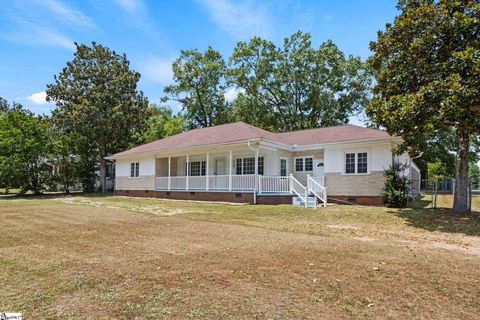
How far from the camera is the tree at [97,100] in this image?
90.6ft

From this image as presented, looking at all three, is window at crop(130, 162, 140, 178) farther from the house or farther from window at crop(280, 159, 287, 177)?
window at crop(280, 159, 287, 177)

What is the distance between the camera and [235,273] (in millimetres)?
4633

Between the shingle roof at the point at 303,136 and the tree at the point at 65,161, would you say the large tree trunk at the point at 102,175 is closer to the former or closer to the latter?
the tree at the point at 65,161

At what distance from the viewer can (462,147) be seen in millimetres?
13289

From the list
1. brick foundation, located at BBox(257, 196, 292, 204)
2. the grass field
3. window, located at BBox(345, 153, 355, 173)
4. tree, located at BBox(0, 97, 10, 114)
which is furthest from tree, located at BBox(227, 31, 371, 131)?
tree, located at BBox(0, 97, 10, 114)

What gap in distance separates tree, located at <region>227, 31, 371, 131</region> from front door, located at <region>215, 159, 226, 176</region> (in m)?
17.7

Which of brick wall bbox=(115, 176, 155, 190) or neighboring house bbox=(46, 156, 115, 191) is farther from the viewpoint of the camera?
neighboring house bbox=(46, 156, 115, 191)

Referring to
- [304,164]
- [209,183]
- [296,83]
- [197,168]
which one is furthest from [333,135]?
[296,83]

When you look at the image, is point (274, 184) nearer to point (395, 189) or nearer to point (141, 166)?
point (395, 189)

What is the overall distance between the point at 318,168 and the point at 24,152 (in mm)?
22153

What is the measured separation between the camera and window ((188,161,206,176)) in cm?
2219

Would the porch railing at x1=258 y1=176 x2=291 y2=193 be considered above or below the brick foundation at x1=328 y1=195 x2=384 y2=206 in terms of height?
above

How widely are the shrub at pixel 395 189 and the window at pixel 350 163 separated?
2.08 metres

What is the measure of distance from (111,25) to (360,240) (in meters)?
13.4
